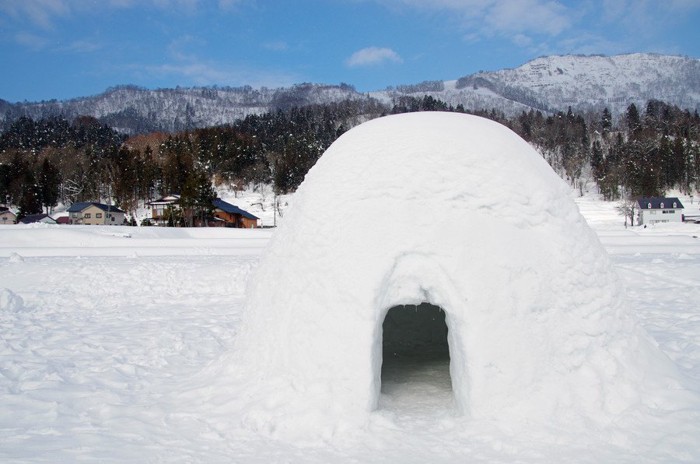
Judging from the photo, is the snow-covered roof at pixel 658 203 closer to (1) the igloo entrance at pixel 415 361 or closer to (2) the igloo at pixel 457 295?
(1) the igloo entrance at pixel 415 361

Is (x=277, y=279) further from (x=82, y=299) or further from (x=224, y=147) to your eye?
(x=224, y=147)

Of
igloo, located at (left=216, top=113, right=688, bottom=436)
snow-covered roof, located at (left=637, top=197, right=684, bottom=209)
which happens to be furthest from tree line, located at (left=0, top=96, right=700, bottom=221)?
igloo, located at (left=216, top=113, right=688, bottom=436)

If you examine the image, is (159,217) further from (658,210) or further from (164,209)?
(658,210)

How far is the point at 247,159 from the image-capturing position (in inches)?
3201

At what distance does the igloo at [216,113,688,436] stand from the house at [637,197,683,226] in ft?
181

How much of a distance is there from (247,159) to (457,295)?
79282 mm

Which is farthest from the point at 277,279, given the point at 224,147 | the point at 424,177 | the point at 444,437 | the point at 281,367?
the point at 224,147

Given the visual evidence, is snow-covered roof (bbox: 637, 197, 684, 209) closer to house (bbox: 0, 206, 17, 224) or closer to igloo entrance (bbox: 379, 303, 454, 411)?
igloo entrance (bbox: 379, 303, 454, 411)

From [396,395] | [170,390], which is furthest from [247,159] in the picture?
[396,395]

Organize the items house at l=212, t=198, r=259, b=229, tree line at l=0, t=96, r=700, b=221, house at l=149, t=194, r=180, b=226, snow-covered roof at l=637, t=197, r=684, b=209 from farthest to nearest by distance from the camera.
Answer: tree line at l=0, t=96, r=700, b=221 → snow-covered roof at l=637, t=197, r=684, b=209 → house at l=212, t=198, r=259, b=229 → house at l=149, t=194, r=180, b=226

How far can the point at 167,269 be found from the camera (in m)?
16.7

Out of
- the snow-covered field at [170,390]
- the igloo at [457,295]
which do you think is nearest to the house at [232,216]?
the snow-covered field at [170,390]

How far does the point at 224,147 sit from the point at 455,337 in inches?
3101

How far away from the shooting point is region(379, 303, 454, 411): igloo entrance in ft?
20.1
